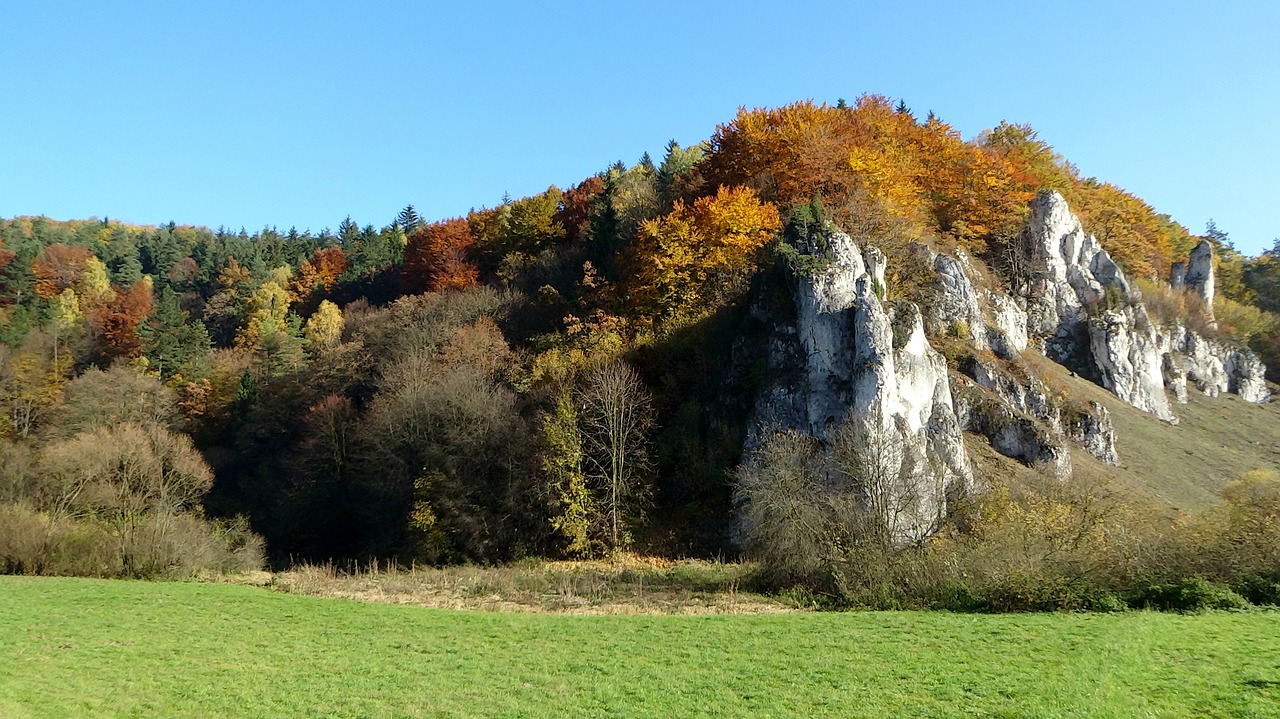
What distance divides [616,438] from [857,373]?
11.8 meters

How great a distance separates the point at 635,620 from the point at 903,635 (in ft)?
23.2

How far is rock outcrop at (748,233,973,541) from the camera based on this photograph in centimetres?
3319

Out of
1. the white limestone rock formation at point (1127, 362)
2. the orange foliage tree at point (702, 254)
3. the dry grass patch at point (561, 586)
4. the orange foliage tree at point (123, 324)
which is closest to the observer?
the dry grass patch at point (561, 586)

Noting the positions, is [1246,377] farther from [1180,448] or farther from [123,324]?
[123,324]

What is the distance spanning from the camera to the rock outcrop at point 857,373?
109 feet

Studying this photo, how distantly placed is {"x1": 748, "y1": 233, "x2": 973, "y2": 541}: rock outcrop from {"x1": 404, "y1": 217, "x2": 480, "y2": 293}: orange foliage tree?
33390 millimetres

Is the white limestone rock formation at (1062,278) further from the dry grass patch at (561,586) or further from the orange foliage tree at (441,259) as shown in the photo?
the orange foliage tree at (441,259)

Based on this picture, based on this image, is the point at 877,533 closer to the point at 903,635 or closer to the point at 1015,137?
the point at 903,635

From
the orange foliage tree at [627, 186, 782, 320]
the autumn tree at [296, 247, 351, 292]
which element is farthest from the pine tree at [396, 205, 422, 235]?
the orange foliage tree at [627, 186, 782, 320]

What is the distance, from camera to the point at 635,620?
21.0 metres

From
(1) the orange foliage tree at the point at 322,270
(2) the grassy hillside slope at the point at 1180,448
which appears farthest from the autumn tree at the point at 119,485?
(1) the orange foliage tree at the point at 322,270

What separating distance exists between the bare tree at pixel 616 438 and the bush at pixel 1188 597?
21.1 m

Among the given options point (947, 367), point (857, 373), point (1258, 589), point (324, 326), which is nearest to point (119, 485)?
point (857, 373)

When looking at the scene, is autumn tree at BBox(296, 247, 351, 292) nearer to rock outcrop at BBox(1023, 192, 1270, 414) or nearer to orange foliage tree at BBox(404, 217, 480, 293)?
orange foliage tree at BBox(404, 217, 480, 293)
